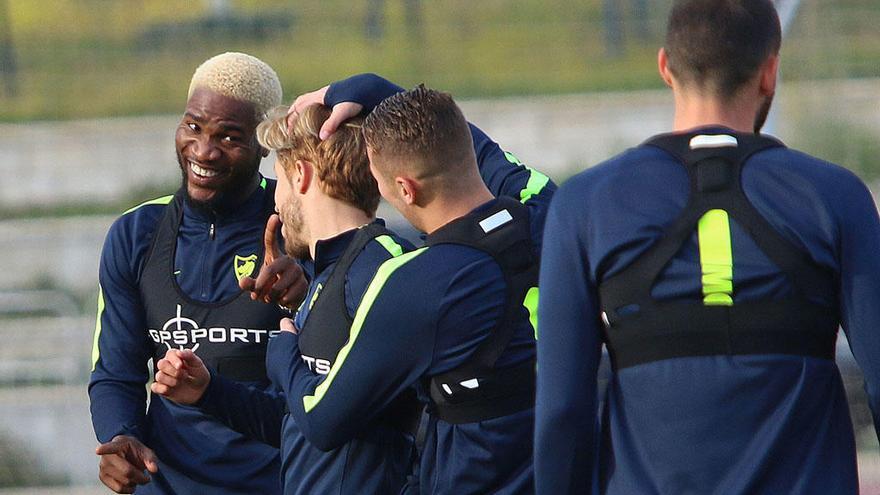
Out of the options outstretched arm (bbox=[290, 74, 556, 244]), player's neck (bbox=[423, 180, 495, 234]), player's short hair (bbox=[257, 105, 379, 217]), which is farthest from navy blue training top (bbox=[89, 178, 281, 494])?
player's neck (bbox=[423, 180, 495, 234])

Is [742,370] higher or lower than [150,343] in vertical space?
higher

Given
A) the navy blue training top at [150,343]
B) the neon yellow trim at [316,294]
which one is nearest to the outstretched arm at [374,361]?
the neon yellow trim at [316,294]

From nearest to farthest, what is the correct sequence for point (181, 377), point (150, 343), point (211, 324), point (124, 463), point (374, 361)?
point (374, 361)
point (181, 377)
point (124, 463)
point (211, 324)
point (150, 343)

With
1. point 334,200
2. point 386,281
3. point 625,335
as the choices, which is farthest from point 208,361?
point 625,335

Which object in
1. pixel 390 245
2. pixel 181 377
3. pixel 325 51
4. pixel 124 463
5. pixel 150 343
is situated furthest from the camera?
pixel 325 51

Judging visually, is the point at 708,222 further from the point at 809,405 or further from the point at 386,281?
the point at 386,281

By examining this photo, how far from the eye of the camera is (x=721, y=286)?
226 centimetres

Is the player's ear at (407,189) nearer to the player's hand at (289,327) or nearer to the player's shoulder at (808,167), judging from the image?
the player's hand at (289,327)

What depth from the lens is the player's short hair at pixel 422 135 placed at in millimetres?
2818

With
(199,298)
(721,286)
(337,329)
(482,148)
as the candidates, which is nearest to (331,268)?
(337,329)

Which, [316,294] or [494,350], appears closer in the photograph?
[494,350]

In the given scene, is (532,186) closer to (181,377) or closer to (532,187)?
(532,187)

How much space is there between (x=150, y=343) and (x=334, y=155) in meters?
1.13

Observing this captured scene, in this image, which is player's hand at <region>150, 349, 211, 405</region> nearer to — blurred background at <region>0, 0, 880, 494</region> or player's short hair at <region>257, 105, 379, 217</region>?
player's short hair at <region>257, 105, 379, 217</region>
